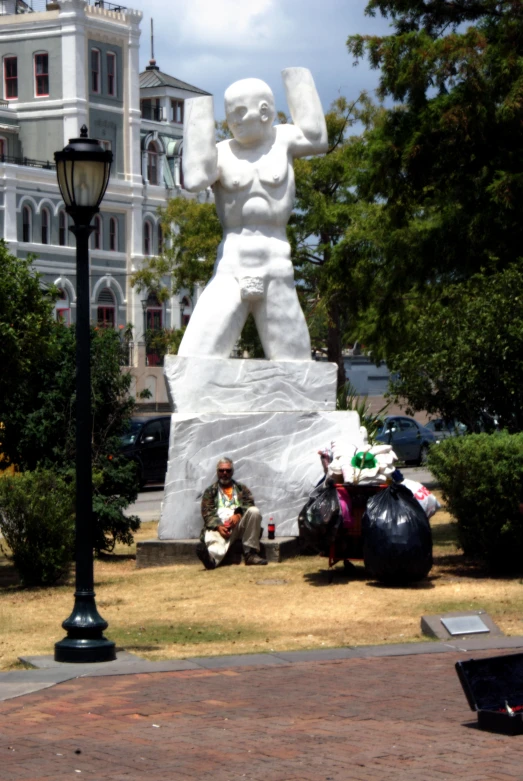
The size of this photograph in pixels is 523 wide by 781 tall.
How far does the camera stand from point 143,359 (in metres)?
56.8

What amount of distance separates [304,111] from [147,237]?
145 ft

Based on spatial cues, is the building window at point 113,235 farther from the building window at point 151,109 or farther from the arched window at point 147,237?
the building window at point 151,109

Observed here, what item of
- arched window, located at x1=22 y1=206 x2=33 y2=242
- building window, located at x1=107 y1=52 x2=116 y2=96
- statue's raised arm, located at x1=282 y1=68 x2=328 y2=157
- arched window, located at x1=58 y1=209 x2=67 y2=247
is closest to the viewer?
statue's raised arm, located at x1=282 y1=68 x2=328 y2=157

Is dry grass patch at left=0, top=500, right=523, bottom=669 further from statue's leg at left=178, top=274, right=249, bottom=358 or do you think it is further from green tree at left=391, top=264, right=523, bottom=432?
statue's leg at left=178, top=274, right=249, bottom=358

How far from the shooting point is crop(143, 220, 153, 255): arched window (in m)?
58.2

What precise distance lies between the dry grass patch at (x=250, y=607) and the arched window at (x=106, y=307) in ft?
140

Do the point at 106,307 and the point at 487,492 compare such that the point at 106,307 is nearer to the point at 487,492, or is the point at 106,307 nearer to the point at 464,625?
the point at 487,492

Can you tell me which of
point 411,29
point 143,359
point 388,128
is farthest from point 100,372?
point 143,359

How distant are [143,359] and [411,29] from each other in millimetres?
37456

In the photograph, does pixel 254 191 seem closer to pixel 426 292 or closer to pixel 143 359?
pixel 426 292

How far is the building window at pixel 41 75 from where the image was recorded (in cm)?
5550

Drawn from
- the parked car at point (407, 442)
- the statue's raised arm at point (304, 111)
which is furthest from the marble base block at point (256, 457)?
the parked car at point (407, 442)

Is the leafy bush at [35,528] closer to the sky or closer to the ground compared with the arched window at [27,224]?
closer to the ground

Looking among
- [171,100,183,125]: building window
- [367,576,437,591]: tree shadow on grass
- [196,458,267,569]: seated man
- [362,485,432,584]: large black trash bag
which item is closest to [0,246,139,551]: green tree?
[196,458,267,569]: seated man
